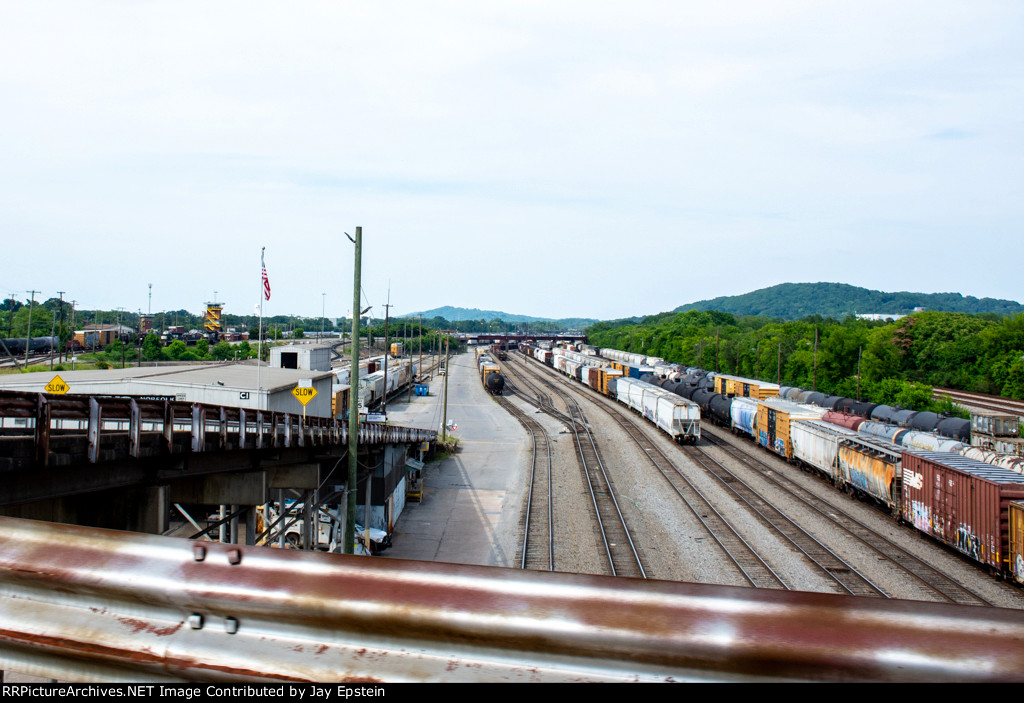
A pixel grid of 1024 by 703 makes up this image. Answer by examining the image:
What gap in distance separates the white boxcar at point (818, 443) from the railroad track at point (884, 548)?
1.38m

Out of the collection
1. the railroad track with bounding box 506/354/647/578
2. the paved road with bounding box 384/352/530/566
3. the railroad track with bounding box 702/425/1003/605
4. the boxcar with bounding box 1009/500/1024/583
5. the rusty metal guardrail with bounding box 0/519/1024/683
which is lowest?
the paved road with bounding box 384/352/530/566

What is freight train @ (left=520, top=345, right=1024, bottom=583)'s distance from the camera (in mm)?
17906

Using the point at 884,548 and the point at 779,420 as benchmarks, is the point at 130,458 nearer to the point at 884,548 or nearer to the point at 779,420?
the point at 884,548

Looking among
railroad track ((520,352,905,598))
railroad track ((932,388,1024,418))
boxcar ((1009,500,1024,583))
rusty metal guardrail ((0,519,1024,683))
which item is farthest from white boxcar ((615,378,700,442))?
rusty metal guardrail ((0,519,1024,683))

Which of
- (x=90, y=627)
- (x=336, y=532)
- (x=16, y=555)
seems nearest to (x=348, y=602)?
(x=90, y=627)

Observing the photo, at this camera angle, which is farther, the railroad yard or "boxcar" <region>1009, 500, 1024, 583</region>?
the railroad yard

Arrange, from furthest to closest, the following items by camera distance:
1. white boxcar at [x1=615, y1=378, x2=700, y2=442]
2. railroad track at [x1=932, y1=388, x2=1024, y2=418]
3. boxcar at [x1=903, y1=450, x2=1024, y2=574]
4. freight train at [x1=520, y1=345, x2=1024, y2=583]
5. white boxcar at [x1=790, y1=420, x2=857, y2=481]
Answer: railroad track at [x1=932, y1=388, x2=1024, y2=418]
white boxcar at [x1=615, y1=378, x2=700, y2=442]
white boxcar at [x1=790, y1=420, x2=857, y2=481]
freight train at [x1=520, y1=345, x2=1024, y2=583]
boxcar at [x1=903, y1=450, x2=1024, y2=574]

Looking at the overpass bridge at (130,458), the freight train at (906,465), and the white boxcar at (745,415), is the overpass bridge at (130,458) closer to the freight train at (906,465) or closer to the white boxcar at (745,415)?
the freight train at (906,465)

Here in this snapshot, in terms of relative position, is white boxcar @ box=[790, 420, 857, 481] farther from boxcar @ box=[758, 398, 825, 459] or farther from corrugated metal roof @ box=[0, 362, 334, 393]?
corrugated metal roof @ box=[0, 362, 334, 393]

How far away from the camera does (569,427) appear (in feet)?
159

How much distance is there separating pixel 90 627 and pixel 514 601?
129 cm

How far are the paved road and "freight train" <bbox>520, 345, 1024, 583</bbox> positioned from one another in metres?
13.1

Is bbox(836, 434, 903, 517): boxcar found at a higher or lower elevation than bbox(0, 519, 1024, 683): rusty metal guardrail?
lower

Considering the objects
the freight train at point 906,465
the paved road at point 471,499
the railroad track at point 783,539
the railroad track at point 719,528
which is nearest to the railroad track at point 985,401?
the freight train at point 906,465
